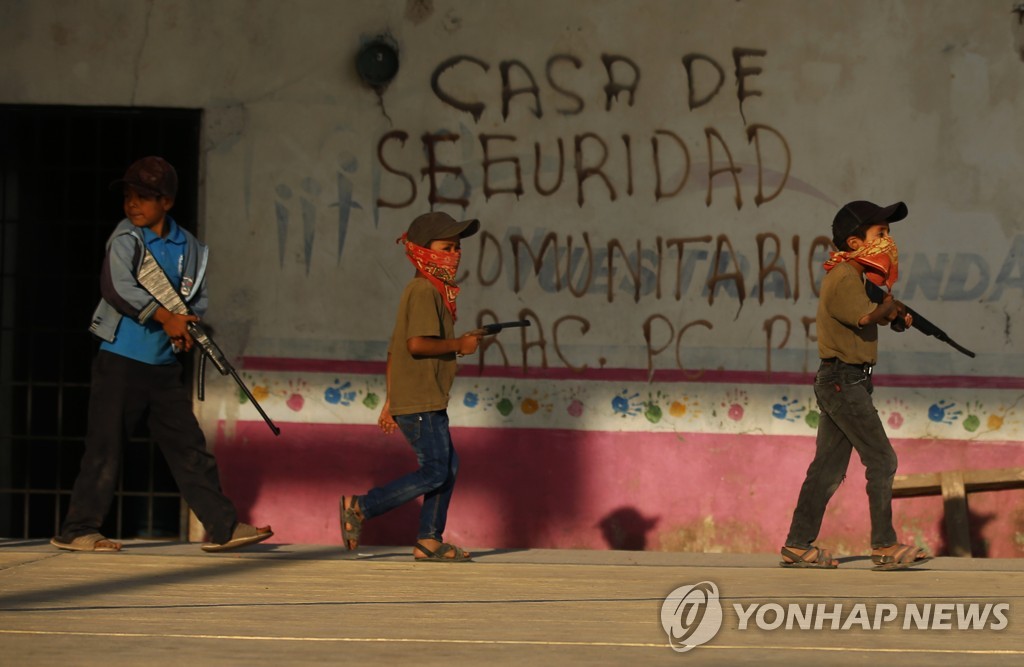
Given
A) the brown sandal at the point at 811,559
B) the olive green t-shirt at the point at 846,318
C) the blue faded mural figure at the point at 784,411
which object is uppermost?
the olive green t-shirt at the point at 846,318

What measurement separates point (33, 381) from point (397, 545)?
2.28 meters

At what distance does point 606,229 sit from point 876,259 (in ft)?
6.68

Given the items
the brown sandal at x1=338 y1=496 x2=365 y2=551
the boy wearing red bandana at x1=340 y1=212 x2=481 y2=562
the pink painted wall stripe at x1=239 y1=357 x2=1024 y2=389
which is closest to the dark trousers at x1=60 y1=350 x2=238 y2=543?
the brown sandal at x1=338 y1=496 x2=365 y2=551

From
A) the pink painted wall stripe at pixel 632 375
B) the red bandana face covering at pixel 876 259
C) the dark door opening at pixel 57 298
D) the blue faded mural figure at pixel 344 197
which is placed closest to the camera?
the red bandana face covering at pixel 876 259

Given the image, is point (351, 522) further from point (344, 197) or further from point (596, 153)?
point (596, 153)

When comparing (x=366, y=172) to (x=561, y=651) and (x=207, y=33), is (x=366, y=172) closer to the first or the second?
(x=207, y=33)

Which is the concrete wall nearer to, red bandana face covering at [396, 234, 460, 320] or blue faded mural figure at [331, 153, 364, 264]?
blue faded mural figure at [331, 153, 364, 264]

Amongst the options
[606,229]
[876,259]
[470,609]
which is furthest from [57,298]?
[876,259]

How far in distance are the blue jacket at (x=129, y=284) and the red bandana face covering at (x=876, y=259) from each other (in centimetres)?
292

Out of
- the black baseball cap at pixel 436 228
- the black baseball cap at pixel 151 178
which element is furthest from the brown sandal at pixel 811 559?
the black baseball cap at pixel 151 178

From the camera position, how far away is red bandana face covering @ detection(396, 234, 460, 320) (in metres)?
7.59

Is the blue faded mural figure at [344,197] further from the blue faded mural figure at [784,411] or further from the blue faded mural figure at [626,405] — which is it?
the blue faded mural figure at [784,411]

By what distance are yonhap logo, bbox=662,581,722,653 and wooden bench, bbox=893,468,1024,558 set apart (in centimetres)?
231

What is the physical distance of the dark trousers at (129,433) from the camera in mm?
7660
